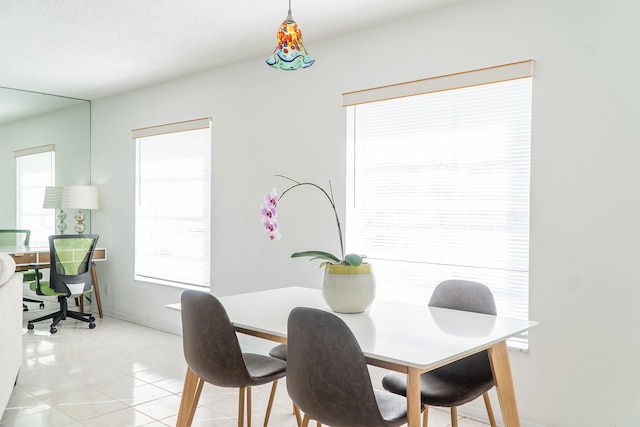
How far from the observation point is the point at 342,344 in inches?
69.6

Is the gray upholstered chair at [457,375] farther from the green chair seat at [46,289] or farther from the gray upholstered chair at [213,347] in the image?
the green chair seat at [46,289]

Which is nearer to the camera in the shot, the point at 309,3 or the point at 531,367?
the point at 531,367

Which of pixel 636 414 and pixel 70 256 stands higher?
pixel 70 256

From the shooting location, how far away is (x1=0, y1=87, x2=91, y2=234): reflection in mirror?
18.1ft

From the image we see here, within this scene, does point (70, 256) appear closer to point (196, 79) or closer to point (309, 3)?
point (196, 79)

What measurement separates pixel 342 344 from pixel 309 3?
88.1 inches

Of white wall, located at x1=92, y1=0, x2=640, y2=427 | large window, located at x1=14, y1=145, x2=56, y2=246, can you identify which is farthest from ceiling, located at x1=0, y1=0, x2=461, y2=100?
large window, located at x1=14, y1=145, x2=56, y2=246

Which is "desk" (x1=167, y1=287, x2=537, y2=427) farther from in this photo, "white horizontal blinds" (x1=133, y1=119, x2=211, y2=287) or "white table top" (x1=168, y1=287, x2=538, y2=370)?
"white horizontal blinds" (x1=133, y1=119, x2=211, y2=287)

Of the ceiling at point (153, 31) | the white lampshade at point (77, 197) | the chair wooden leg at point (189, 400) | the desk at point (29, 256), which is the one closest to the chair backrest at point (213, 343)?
the chair wooden leg at point (189, 400)

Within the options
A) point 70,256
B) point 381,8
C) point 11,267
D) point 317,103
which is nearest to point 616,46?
point 381,8

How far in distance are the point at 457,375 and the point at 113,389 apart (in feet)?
7.66

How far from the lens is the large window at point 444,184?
9.95 feet

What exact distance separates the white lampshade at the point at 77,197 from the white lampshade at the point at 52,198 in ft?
0.25

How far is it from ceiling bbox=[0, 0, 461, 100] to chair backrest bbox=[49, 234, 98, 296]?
5.22 ft
